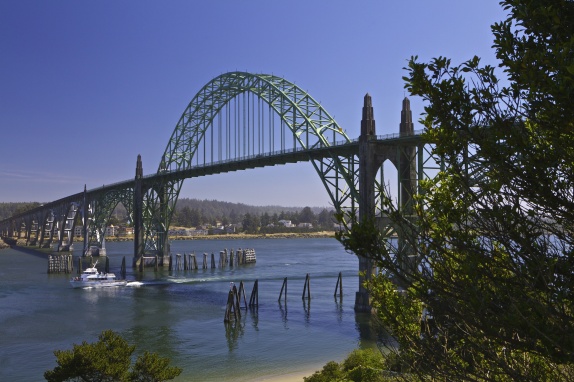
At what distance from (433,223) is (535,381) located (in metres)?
2.05

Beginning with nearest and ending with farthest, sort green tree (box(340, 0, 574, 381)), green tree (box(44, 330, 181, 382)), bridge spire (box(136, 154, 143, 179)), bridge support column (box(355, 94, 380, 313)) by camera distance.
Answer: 1. green tree (box(340, 0, 574, 381))
2. green tree (box(44, 330, 181, 382))
3. bridge support column (box(355, 94, 380, 313))
4. bridge spire (box(136, 154, 143, 179))

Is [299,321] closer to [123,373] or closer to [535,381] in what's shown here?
[123,373]

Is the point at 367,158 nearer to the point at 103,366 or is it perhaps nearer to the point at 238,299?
the point at 238,299

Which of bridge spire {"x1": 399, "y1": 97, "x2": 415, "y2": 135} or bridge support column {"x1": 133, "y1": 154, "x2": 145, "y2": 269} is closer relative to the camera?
bridge spire {"x1": 399, "y1": 97, "x2": 415, "y2": 135}

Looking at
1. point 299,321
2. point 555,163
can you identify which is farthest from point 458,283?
point 299,321

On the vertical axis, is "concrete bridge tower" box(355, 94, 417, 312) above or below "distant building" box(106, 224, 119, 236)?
above

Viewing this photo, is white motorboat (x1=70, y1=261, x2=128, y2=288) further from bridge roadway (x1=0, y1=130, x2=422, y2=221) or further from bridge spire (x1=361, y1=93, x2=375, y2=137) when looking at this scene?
bridge spire (x1=361, y1=93, x2=375, y2=137)

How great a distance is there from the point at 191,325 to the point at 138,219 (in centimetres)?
3640

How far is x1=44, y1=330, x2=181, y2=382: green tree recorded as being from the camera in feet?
46.4

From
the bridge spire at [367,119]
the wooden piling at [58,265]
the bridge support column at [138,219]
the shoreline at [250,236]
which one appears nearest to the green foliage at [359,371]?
the bridge spire at [367,119]

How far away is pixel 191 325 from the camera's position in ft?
101

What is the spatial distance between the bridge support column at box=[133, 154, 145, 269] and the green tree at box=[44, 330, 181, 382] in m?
50.4

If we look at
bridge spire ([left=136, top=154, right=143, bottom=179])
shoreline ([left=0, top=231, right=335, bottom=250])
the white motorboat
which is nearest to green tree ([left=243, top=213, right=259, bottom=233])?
shoreline ([left=0, top=231, right=335, bottom=250])

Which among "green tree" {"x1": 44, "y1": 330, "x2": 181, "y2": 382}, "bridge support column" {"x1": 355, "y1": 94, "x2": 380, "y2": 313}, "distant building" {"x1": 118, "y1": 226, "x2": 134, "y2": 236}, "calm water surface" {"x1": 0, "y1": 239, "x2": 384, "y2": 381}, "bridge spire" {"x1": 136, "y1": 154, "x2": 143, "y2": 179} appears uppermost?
"bridge spire" {"x1": 136, "y1": 154, "x2": 143, "y2": 179}
